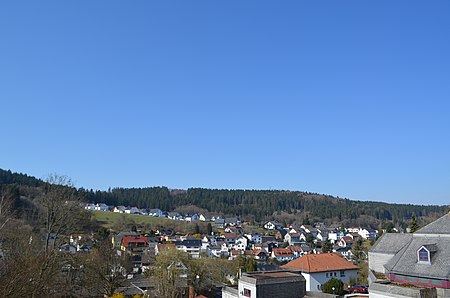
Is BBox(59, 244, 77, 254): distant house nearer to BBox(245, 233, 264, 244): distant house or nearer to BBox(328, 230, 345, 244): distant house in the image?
BBox(245, 233, 264, 244): distant house

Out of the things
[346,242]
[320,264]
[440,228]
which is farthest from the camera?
[346,242]

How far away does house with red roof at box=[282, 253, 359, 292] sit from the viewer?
1586 inches

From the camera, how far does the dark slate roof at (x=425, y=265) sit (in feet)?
74.6

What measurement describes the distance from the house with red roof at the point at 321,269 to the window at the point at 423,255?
16.8 meters

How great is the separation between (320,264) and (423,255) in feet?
62.8

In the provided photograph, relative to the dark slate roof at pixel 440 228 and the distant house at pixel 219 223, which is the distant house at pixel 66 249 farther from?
the distant house at pixel 219 223

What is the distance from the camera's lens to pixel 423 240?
1029 inches

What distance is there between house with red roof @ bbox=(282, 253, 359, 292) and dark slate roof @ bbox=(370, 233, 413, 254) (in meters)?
6.50

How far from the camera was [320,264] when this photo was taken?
4216 centimetres

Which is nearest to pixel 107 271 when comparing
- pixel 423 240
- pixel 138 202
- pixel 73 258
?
pixel 73 258

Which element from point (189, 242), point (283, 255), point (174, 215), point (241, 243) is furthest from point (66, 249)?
point (174, 215)

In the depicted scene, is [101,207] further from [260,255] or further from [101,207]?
[260,255]

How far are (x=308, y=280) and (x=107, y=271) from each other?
19.9 meters

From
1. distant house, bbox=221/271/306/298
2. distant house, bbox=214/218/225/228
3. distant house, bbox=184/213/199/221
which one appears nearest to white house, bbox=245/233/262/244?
distant house, bbox=214/218/225/228
